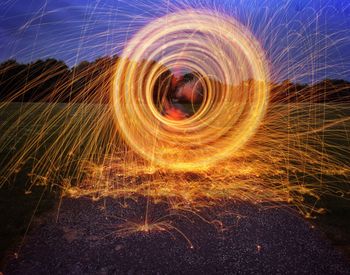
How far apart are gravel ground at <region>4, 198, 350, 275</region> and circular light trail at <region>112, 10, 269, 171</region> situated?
2.61 metres

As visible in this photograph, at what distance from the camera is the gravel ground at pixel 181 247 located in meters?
3.26

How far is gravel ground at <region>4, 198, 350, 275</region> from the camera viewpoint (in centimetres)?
326

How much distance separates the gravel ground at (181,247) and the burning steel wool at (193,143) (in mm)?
670

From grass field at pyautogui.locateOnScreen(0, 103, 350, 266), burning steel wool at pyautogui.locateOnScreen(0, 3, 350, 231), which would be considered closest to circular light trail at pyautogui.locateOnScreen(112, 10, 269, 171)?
burning steel wool at pyautogui.locateOnScreen(0, 3, 350, 231)

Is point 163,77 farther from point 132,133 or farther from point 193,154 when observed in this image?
point 193,154

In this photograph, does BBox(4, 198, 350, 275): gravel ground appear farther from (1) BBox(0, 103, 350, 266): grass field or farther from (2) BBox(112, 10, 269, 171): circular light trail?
(2) BBox(112, 10, 269, 171): circular light trail

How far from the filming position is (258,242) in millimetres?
3754

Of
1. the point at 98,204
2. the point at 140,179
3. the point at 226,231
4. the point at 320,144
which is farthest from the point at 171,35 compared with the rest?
the point at 320,144

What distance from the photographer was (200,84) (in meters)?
12.5

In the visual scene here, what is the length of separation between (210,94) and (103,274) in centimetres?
909

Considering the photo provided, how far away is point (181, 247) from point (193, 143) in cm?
609

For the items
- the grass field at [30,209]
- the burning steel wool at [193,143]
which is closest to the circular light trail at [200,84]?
the burning steel wool at [193,143]

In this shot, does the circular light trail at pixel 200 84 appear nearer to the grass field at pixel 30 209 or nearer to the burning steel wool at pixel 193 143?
the burning steel wool at pixel 193 143

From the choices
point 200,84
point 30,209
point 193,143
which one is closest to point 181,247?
point 30,209
